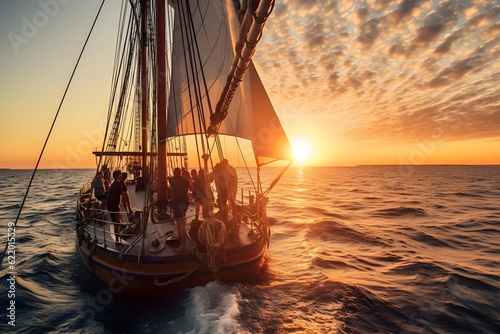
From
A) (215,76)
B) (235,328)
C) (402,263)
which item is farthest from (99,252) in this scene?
(402,263)

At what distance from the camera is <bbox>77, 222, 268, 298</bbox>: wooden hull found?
6004 mm

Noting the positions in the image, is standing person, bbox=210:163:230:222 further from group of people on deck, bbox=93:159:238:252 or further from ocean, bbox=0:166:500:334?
ocean, bbox=0:166:500:334

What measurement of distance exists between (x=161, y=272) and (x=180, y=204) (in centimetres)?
177

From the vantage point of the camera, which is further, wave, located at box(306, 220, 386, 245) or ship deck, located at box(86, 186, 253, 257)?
wave, located at box(306, 220, 386, 245)

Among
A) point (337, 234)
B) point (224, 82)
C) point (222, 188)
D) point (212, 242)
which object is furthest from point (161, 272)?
point (337, 234)

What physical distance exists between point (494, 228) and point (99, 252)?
23586 millimetres

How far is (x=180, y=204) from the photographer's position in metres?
6.67

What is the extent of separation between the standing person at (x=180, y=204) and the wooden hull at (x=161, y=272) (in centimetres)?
52

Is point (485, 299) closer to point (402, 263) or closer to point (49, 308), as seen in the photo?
point (402, 263)

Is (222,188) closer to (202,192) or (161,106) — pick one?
(202,192)

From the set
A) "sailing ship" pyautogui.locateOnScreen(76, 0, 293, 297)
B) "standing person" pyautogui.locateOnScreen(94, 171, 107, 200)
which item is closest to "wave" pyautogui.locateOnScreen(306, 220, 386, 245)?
"sailing ship" pyautogui.locateOnScreen(76, 0, 293, 297)

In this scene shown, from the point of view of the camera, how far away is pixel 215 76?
10148 mm

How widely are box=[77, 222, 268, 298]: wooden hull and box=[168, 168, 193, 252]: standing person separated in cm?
52

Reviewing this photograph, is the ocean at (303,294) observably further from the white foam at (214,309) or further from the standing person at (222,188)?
the standing person at (222,188)
